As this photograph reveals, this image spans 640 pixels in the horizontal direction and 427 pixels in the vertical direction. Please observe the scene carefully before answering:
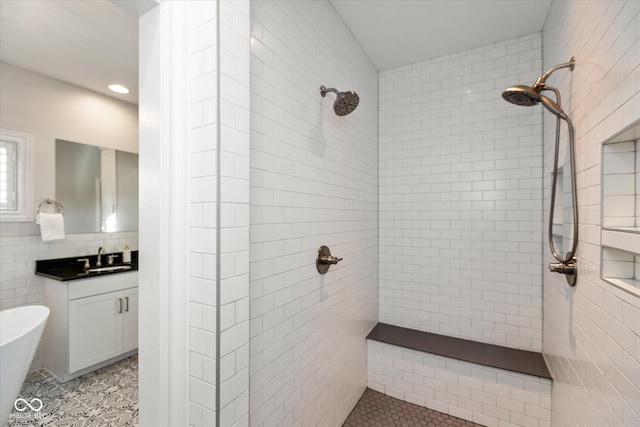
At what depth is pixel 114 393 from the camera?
232 centimetres

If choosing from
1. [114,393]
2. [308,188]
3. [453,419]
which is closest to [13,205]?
[114,393]

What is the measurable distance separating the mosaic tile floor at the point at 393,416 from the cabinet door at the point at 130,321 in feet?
7.08

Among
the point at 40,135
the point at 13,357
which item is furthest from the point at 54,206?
the point at 13,357

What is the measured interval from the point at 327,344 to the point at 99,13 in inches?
99.7

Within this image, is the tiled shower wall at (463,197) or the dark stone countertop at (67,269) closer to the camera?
the tiled shower wall at (463,197)

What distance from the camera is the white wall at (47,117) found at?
2.46m

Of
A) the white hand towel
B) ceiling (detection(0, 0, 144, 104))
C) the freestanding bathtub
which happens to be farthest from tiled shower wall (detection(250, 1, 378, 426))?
the white hand towel

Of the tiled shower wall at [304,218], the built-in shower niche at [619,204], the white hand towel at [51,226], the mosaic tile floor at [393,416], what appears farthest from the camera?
the white hand towel at [51,226]

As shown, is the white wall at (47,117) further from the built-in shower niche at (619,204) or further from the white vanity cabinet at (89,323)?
the built-in shower niche at (619,204)

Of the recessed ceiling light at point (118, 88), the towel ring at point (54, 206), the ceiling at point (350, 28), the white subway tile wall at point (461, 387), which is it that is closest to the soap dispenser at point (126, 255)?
the towel ring at point (54, 206)

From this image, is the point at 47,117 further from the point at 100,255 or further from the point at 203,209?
the point at 203,209

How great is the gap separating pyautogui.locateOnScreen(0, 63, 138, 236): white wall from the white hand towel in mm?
125

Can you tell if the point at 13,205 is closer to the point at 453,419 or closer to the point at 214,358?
the point at 214,358

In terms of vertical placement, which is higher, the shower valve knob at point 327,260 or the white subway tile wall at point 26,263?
the shower valve knob at point 327,260
